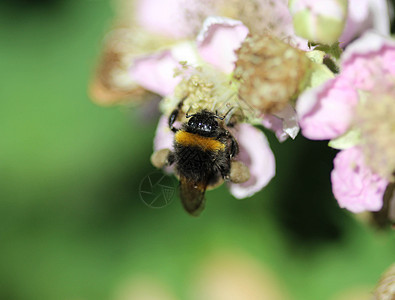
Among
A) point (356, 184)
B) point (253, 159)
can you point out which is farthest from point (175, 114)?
point (356, 184)

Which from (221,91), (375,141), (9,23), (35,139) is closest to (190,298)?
(35,139)

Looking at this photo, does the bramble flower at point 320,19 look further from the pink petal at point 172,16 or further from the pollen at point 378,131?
the pink petal at point 172,16

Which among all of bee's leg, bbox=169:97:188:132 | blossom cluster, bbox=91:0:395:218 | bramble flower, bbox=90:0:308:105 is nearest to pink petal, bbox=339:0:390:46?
blossom cluster, bbox=91:0:395:218

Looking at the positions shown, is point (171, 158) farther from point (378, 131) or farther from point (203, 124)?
point (378, 131)

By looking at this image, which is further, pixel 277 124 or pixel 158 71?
pixel 158 71

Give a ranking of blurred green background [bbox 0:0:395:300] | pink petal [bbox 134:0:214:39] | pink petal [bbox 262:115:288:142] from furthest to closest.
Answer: blurred green background [bbox 0:0:395:300]
pink petal [bbox 134:0:214:39]
pink petal [bbox 262:115:288:142]

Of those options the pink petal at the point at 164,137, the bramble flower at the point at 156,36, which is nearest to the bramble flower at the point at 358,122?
the bramble flower at the point at 156,36

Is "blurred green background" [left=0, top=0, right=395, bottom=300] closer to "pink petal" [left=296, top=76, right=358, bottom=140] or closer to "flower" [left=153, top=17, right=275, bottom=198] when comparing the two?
"flower" [left=153, top=17, right=275, bottom=198]
